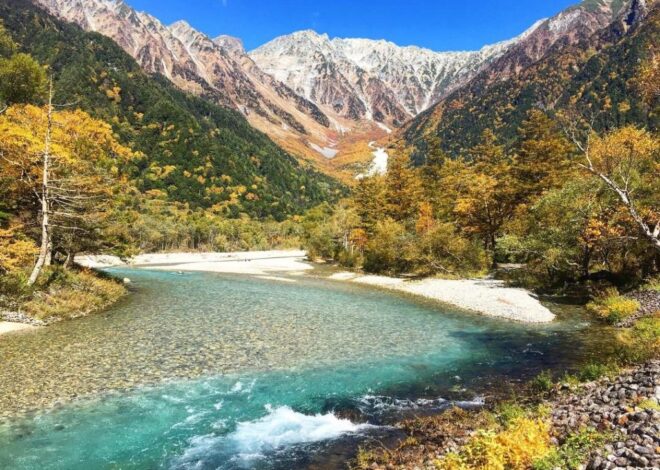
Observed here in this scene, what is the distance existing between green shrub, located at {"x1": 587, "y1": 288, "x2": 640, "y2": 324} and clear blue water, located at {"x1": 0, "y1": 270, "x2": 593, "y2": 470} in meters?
2.37

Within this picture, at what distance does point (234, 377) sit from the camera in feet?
56.7

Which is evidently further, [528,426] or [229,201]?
[229,201]

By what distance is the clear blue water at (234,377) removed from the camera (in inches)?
453

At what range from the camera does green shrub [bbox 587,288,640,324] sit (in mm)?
26094

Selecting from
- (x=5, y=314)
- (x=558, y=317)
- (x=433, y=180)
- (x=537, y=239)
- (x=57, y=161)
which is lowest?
(x=558, y=317)

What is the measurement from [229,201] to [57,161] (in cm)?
15280

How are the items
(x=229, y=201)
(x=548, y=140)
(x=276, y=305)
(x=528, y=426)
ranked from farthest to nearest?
(x=229, y=201) < (x=548, y=140) < (x=276, y=305) < (x=528, y=426)

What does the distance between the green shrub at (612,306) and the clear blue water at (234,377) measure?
7.77 feet

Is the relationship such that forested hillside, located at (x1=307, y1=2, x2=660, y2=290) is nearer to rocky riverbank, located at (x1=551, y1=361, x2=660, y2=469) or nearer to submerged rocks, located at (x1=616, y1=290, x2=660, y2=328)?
submerged rocks, located at (x1=616, y1=290, x2=660, y2=328)

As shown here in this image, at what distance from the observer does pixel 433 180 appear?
8875 cm

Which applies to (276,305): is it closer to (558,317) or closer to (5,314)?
(5,314)

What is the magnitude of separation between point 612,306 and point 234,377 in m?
23.9

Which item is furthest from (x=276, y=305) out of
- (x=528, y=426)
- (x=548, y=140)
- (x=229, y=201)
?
(x=229, y=201)

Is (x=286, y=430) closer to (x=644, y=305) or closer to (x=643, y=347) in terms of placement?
(x=643, y=347)
